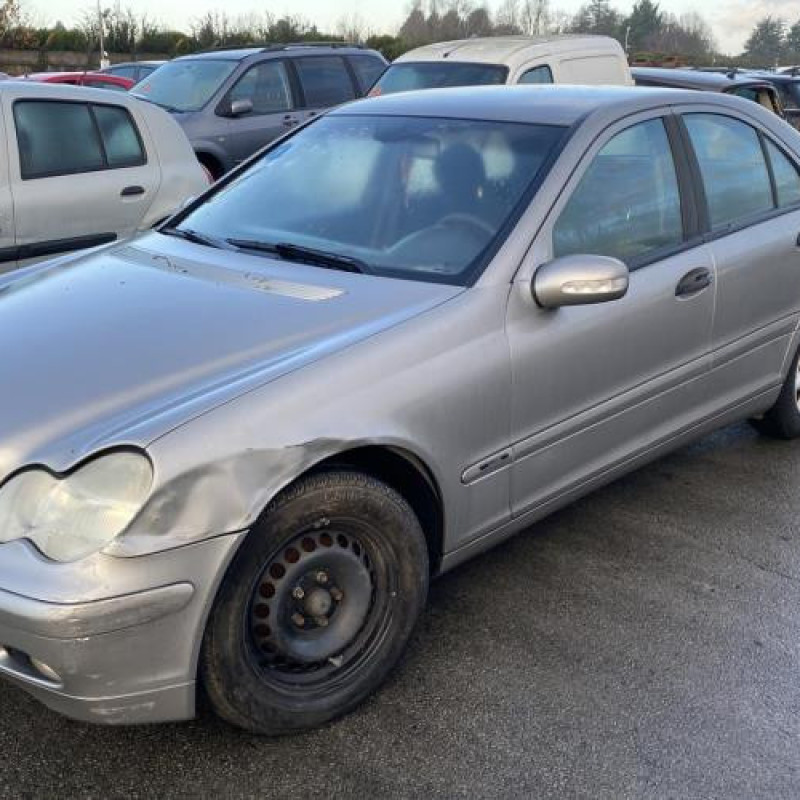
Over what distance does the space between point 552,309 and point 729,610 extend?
1.14 meters

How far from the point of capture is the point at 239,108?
9.98 metres

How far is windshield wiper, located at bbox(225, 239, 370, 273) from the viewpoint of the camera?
127 inches

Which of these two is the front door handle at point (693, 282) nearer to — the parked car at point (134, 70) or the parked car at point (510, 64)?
the parked car at point (510, 64)

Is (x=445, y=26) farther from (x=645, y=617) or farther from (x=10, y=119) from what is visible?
(x=645, y=617)

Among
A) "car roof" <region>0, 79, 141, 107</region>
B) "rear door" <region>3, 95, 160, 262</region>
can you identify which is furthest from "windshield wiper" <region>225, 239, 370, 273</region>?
"car roof" <region>0, 79, 141, 107</region>

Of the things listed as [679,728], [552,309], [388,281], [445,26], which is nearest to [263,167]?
[388,281]

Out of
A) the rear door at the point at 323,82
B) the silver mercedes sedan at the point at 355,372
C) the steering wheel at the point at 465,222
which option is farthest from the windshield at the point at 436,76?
the steering wheel at the point at 465,222

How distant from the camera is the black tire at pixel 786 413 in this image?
14.9 ft

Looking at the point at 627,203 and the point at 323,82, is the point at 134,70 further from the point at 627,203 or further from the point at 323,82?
the point at 627,203

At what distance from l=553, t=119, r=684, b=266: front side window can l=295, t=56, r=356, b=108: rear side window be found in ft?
25.4

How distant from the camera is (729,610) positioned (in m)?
3.31

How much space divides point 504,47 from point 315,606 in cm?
769

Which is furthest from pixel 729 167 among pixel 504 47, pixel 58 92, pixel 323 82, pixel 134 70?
pixel 134 70

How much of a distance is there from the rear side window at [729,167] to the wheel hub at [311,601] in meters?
2.07
